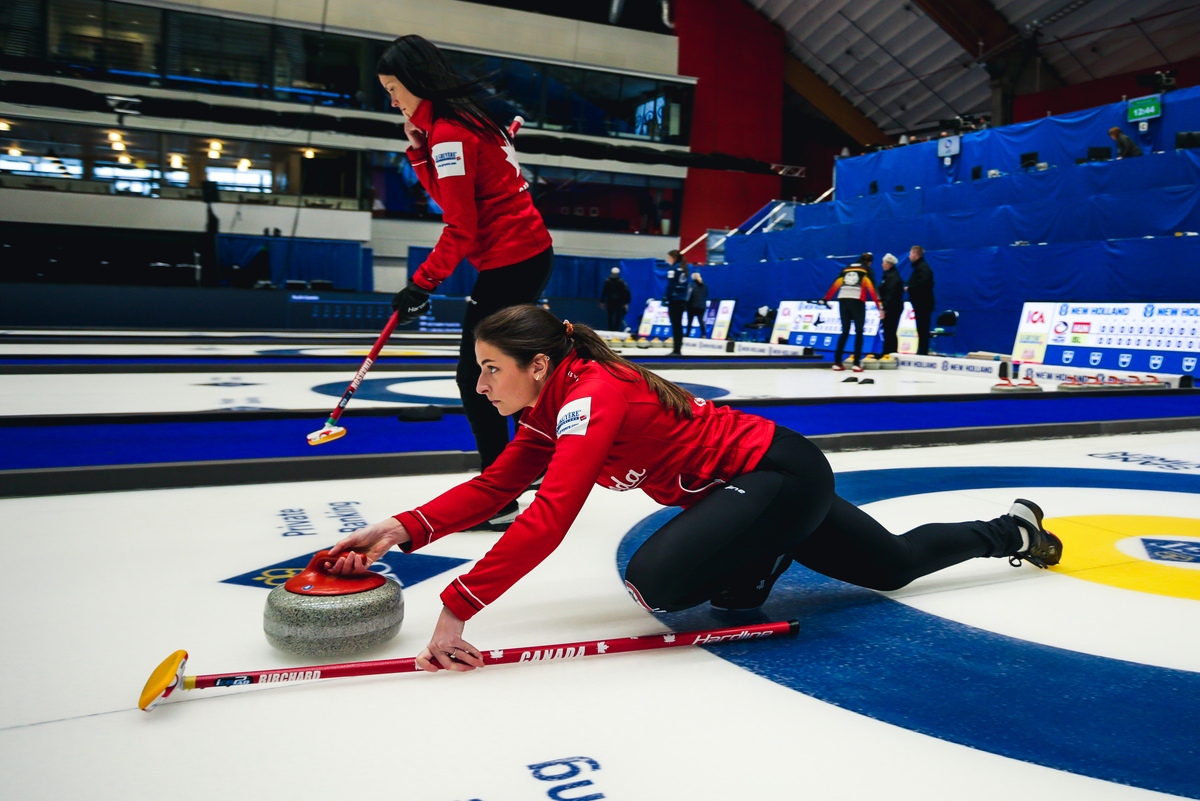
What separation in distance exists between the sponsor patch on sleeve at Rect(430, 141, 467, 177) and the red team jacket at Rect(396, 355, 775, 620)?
44.0 inches

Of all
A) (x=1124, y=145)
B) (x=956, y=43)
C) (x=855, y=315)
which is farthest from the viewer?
(x=956, y=43)

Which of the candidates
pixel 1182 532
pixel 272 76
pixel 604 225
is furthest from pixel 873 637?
pixel 604 225

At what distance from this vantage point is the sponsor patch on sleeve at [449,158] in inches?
110

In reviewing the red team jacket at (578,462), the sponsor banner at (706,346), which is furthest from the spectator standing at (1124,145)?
the red team jacket at (578,462)

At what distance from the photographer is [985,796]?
4.47ft

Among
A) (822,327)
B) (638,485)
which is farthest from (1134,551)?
(822,327)

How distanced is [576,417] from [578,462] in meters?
0.10

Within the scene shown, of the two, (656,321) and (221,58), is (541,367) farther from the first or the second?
(221,58)

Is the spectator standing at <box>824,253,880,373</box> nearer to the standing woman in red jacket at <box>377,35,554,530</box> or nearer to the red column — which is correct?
the standing woman in red jacket at <box>377,35,554,530</box>

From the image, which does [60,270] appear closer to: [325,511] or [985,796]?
[325,511]

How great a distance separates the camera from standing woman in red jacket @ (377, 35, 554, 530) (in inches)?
109

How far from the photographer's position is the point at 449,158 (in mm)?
2811

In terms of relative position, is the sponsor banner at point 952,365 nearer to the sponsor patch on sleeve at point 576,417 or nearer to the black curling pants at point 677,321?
the black curling pants at point 677,321

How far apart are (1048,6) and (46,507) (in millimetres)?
26361
